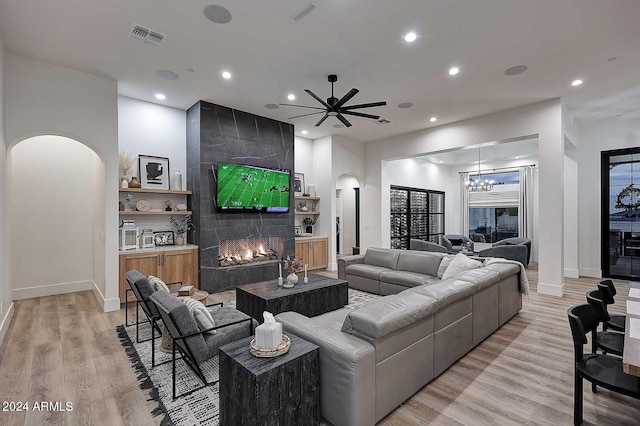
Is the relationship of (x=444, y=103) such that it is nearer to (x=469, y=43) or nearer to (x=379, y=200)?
(x=469, y=43)

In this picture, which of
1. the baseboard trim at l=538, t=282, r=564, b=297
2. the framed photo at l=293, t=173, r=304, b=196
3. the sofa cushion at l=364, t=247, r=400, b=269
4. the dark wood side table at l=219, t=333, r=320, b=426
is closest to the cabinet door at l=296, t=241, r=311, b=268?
the framed photo at l=293, t=173, r=304, b=196

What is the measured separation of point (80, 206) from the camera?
237 inches

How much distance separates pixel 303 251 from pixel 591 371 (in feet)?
19.9

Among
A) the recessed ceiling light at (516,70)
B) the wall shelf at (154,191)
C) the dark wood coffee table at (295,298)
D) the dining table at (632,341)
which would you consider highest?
the recessed ceiling light at (516,70)

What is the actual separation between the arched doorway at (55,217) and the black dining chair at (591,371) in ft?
19.7

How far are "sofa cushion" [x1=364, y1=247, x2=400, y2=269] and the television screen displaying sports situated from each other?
7.42ft

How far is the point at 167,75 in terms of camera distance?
188 inches

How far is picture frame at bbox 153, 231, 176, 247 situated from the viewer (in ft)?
19.3

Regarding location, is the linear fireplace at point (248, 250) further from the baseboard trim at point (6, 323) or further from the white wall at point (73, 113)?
the baseboard trim at point (6, 323)

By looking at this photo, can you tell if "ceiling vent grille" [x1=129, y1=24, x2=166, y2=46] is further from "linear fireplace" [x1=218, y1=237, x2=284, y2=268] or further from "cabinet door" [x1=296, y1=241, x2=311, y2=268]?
"cabinet door" [x1=296, y1=241, x2=311, y2=268]

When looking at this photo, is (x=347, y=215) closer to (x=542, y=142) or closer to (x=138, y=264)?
(x=542, y=142)

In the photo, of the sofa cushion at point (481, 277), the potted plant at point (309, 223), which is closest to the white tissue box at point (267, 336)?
the sofa cushion at point (481, 277)

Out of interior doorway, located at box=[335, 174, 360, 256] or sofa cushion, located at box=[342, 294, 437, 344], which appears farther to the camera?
interior doorway, located at box=[335, 174, 360, 256]

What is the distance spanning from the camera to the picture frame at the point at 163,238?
5.89m
